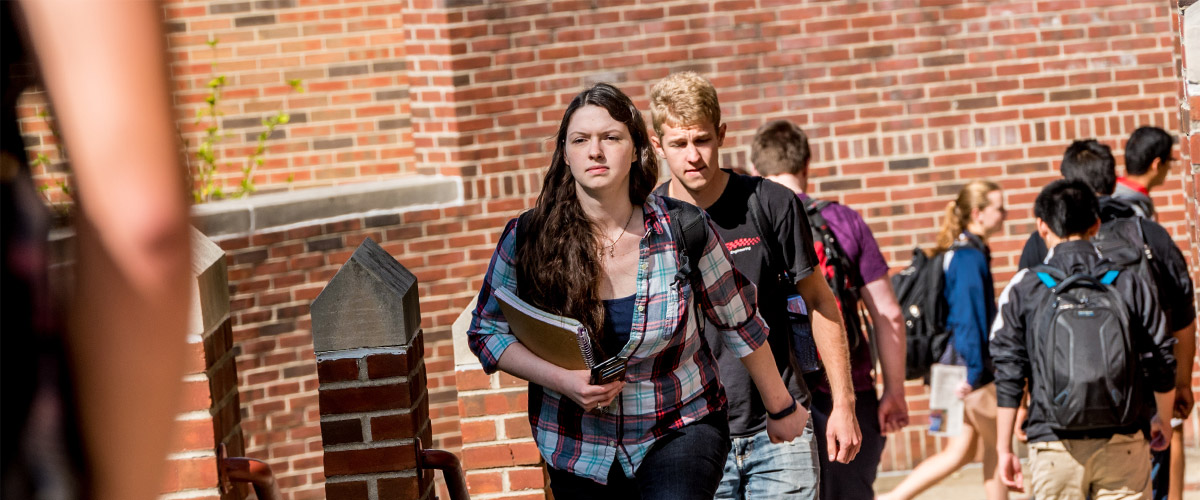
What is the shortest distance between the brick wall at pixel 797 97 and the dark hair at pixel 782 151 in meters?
2.23

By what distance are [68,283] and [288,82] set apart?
25.2ft

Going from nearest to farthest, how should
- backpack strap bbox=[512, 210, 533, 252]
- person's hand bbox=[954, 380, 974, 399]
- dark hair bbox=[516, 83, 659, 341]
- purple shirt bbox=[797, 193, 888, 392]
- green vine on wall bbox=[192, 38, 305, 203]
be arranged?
dark hair bbox=[516, 83, 659, 341]
backpack strap bbox=[512, 210, 533, 252]
purple shirt bbox=[797, 193, 888, 392]
person's hand bbox=[954, 380, 974, 399]
green vine on wall bbox=[192, 38, 305, 203]

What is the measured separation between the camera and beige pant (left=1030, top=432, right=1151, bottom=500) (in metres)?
5.26

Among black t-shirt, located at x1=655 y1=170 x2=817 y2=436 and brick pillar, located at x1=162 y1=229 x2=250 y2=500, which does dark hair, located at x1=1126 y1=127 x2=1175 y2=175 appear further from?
brick pillar, located at x1=162 y1=229 x2=250 y2=500

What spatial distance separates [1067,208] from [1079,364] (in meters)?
0.76

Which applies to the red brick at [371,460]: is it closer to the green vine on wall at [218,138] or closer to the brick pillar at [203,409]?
the brick pillar at [203,409]

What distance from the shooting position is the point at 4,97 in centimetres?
85

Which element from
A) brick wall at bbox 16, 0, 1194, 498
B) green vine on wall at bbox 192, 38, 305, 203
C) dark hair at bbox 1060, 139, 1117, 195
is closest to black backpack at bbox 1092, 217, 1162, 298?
dark hair at bbox 1060, 139, 1117, 195

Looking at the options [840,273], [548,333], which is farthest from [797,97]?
[548,333]

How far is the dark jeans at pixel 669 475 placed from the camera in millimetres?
3299

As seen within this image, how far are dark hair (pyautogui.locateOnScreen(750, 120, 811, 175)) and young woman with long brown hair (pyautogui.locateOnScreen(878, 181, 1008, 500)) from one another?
149 centimetres

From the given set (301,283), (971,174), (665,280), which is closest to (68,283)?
(665,280)

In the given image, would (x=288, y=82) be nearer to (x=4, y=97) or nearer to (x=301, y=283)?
(x=301, y=283)

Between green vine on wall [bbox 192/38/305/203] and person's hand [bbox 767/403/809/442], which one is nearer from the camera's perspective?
person's hand [bbox 767/403/809/442]
